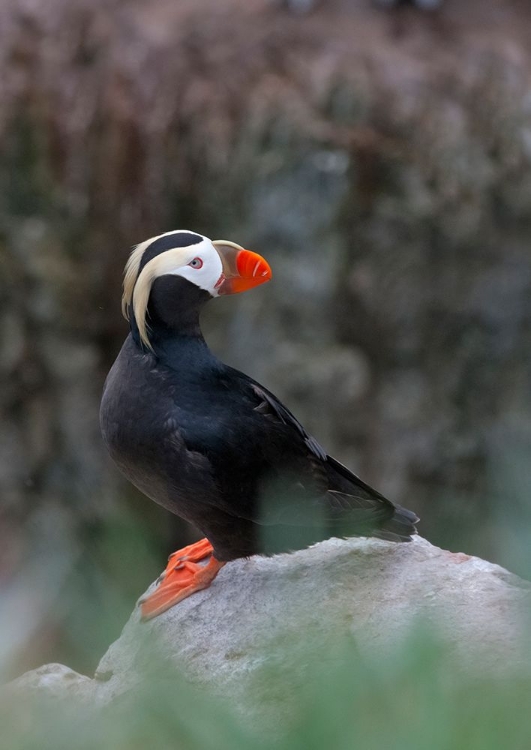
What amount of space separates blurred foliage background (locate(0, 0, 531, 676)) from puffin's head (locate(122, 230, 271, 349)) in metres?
2.69

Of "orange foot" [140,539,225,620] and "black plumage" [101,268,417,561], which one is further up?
"black plumage" [101,268,417,561]

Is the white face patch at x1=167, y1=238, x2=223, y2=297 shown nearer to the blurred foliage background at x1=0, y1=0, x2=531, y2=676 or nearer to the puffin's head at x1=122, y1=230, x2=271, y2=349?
the puffin's head at x1=122, y1=230, x2=271, y2=349

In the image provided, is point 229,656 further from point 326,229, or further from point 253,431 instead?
point 326,229

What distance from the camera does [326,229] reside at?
16.6 feet

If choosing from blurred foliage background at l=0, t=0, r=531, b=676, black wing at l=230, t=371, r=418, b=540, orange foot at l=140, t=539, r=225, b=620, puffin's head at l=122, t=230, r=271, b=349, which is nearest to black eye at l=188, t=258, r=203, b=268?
puffin's head at l=122, t=230, r=271, b=349

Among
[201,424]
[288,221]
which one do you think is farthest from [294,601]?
[288,221]

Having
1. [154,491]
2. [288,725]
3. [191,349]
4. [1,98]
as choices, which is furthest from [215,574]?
[1,98]

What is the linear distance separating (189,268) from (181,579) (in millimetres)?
864

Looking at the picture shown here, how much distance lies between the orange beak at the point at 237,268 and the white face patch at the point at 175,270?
20 mm

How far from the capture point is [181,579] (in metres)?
2.63

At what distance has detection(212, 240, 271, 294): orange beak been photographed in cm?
236

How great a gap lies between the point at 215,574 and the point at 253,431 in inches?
19.0

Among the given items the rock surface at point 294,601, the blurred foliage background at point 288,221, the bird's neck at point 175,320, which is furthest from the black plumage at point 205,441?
the blurred foliage background at point 288,221

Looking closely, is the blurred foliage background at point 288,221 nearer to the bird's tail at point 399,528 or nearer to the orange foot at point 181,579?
the orange foot at point 181,579
